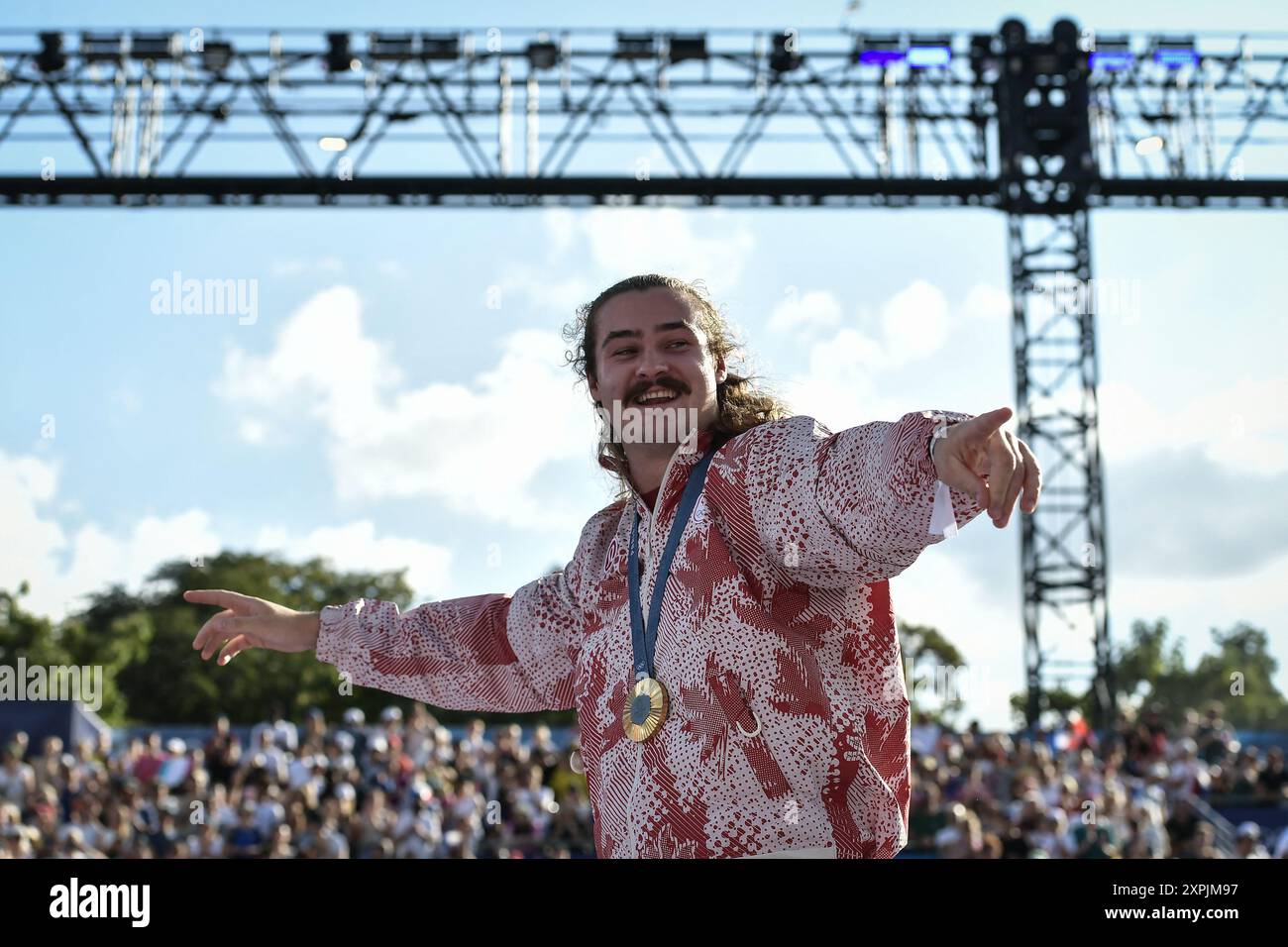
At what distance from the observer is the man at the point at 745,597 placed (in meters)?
2.05

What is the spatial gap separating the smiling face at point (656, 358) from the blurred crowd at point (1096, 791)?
26.4ft

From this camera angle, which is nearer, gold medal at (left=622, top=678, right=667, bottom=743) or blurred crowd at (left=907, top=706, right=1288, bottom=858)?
gold medal at (left=622, top=678, right=667, bottom=743)

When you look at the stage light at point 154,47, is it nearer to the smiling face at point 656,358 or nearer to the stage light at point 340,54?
the stage light at point 340,54

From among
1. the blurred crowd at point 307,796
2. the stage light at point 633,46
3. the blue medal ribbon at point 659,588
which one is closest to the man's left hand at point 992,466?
the blue medal ribbon at point 659,588

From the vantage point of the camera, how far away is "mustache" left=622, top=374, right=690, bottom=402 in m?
2.58

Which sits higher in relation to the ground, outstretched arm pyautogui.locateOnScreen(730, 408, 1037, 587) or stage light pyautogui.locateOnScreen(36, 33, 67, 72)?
stage light pyautogui.locateOnScreen(36, 33, 67, 72)

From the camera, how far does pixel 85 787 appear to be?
12.5 meters

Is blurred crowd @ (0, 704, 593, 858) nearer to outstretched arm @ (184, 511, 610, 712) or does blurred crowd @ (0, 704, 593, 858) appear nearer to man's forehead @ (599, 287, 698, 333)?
outstretched arm @ (184, 511, 610, 712)

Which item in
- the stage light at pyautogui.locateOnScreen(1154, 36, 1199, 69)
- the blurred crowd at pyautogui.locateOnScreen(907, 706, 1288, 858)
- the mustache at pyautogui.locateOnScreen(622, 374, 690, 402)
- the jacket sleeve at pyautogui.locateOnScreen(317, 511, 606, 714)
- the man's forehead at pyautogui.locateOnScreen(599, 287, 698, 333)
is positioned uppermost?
the stage light at pyautogui.locateOnScreen(1154, 36, 1199, 69)

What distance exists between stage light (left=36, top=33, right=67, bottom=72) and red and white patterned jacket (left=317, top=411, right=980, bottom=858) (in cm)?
1304

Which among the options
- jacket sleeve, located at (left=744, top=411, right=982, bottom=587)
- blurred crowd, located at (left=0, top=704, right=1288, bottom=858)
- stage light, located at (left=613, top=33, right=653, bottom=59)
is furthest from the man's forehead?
stage light, located at (left=613, top=33, right=653, bottom=59)

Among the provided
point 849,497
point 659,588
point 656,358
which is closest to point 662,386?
point 656,358

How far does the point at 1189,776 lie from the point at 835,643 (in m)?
11.5

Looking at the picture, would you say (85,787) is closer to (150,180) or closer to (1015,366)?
A: (150,180)
